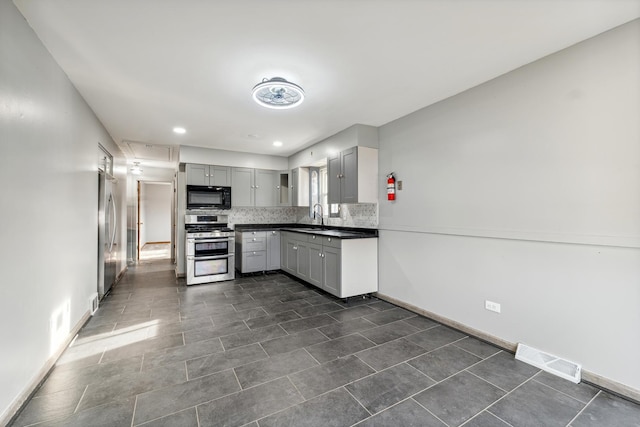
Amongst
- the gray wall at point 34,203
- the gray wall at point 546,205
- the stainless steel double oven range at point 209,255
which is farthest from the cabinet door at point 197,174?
the gray wall at point 546,205

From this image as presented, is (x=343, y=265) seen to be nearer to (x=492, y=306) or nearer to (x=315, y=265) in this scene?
(x=315, y=265)

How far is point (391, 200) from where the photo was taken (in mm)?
3781

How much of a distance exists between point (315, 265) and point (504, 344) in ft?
8.41

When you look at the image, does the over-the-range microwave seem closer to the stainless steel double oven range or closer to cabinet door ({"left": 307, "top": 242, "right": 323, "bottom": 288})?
the stainless steel double oven range

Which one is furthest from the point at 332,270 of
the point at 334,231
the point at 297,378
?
the point at 297,378

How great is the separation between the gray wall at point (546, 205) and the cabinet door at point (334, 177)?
4.24ft

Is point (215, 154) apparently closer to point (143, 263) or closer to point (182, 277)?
point (182, 277)

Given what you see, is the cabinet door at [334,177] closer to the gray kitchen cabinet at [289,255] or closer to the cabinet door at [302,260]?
the cabinet door at [302,260]

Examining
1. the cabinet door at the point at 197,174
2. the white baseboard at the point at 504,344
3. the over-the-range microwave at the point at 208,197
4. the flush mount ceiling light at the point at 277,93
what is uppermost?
the flush mount ceiling light at the point at 277,93

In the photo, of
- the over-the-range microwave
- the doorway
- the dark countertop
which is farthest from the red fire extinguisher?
the doorway

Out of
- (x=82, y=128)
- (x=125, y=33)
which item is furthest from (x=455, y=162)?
(x=82, y=128)

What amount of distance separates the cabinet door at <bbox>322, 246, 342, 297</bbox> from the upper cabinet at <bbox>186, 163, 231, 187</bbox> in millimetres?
2682

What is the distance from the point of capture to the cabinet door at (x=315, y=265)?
13.8ft

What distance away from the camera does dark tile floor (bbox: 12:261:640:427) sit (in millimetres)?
1691
